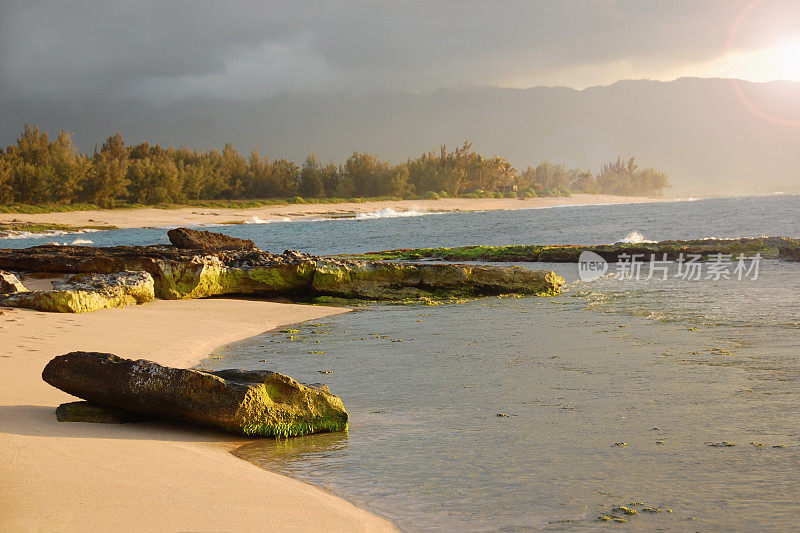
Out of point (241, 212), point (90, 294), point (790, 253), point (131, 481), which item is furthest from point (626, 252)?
point (241, 212)

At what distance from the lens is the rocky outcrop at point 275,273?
13328 mm

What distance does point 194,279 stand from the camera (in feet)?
43.8

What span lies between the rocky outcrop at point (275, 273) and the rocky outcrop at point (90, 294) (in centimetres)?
71

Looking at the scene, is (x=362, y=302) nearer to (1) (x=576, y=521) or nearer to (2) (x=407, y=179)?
(1) (x=576, y=521)

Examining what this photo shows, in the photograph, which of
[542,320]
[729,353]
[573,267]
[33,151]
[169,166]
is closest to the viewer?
[729,353]

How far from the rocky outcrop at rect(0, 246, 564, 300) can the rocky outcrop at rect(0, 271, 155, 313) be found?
2.33ft

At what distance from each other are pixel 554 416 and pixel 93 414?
3.35 meters

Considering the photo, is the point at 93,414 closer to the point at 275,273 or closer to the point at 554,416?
the point at 554,416

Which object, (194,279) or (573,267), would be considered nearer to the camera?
(194,279)

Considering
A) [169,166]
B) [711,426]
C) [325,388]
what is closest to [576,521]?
[711,426]

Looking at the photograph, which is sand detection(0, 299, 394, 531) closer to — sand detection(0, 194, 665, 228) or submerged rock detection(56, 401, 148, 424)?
submerged rock detection(56, 401, 148, 424)

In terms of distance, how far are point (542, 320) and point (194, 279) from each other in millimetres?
6269

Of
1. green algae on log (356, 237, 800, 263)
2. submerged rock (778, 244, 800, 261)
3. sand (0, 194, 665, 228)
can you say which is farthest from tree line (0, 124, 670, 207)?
submerged rock (778, 244, 800, 261)

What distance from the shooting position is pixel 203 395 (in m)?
5.09
